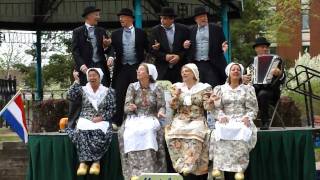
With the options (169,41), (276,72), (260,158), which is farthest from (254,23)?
(260,158)

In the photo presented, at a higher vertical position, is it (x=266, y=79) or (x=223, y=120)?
(x=266, y=79)

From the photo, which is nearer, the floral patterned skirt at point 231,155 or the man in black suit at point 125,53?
the floral patterned skirt at point 231,155

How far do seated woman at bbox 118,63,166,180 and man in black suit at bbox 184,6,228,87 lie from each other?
1.02 metres

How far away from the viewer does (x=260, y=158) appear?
782cm

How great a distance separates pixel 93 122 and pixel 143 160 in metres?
0.79

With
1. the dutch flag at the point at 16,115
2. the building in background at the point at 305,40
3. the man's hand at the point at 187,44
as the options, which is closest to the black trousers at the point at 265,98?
the man's hand at the point at 187,44

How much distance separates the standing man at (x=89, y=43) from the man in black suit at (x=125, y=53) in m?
0.16

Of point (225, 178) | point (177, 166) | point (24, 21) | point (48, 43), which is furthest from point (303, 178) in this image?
point (48, 43)

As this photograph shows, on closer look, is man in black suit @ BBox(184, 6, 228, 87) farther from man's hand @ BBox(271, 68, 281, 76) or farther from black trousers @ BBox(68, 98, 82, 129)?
black trousers @ BBox(68, 98, 82, 129)

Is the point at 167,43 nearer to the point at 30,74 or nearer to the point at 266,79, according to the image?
the point at 266,79

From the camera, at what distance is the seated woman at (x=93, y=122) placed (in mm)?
7551

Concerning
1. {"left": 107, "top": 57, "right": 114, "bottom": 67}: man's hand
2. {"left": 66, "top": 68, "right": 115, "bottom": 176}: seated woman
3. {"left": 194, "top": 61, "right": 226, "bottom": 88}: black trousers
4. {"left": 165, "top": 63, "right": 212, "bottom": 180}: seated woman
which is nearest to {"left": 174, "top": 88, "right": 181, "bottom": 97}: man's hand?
{"left": 165, "top": 63, "right": 212, "bottom": 180}: seated woman

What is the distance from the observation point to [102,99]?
25.3 ft

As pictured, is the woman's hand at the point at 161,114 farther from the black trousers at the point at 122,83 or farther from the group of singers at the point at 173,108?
the black trousers at the point at 122,83
